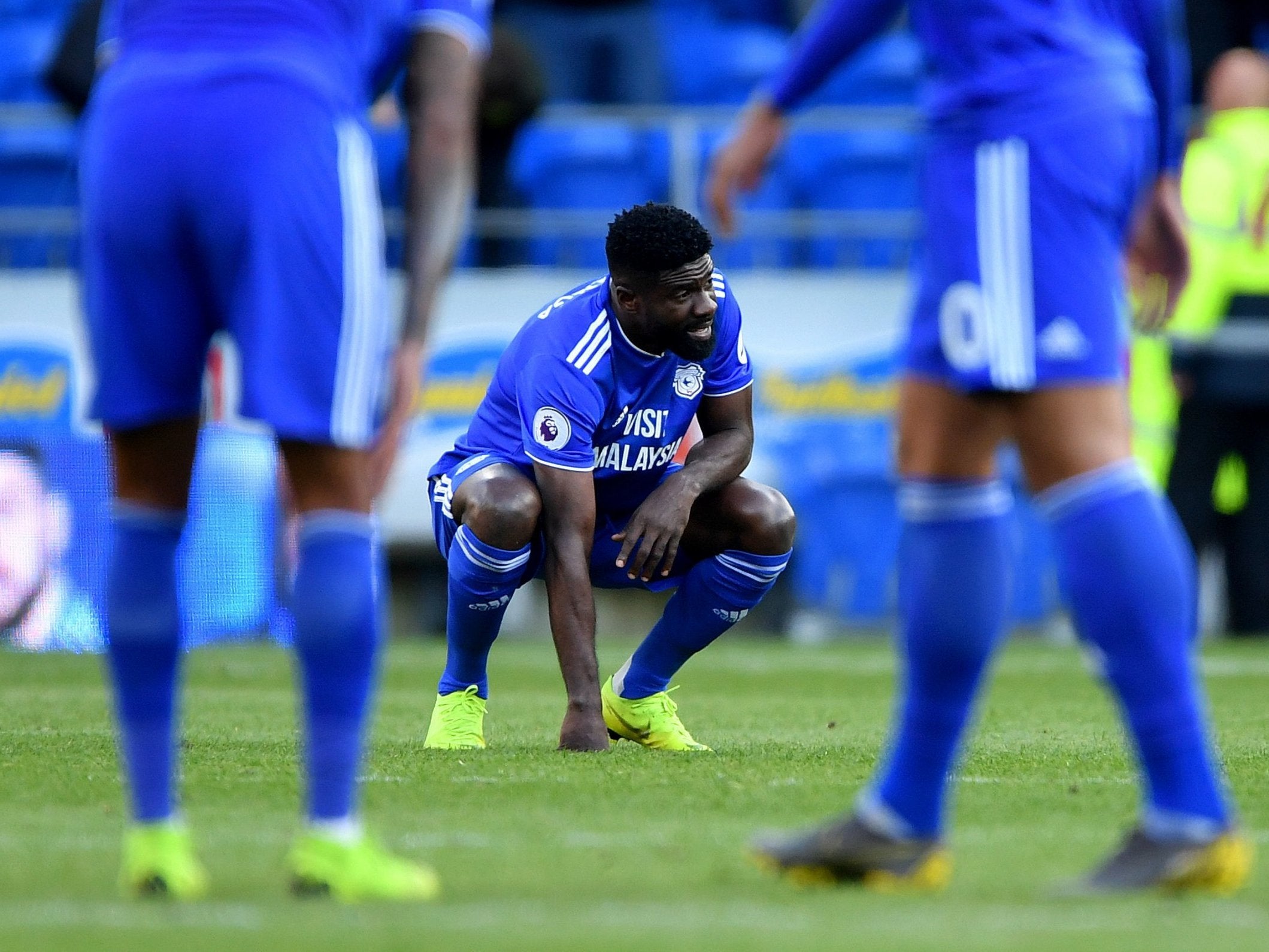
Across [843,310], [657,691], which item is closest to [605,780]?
[657,691]

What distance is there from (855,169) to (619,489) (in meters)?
8.00

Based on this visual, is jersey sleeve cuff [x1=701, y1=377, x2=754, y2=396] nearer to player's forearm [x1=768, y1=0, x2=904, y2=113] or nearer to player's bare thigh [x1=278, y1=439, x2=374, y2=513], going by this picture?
player's forearm [x1=768, y1=0, x2=904, y2=113]

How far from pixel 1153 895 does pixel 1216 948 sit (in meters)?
0.43

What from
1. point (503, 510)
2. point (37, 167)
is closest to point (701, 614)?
point (503, 510)

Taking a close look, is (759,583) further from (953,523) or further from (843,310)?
(843,310)

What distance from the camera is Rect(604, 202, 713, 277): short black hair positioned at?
5.13 m

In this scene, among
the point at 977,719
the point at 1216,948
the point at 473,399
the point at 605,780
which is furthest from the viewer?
the point at 473,399

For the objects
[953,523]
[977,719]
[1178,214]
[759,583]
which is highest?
[1178,214]

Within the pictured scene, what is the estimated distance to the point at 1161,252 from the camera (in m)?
3.40

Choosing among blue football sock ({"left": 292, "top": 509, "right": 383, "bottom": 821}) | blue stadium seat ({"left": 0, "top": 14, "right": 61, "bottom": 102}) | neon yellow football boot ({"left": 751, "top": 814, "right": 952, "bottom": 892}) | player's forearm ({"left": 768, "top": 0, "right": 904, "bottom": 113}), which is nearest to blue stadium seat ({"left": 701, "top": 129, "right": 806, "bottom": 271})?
blue stadium seat ({"left": 0, "top": 14, "right": 61, "bottom": 102})

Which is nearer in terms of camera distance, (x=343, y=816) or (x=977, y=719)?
(x=343, y=816)

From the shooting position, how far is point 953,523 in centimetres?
314

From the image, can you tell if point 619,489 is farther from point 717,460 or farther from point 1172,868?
point 1172,868

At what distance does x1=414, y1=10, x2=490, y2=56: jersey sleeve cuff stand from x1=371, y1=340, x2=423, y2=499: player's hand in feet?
1.52
